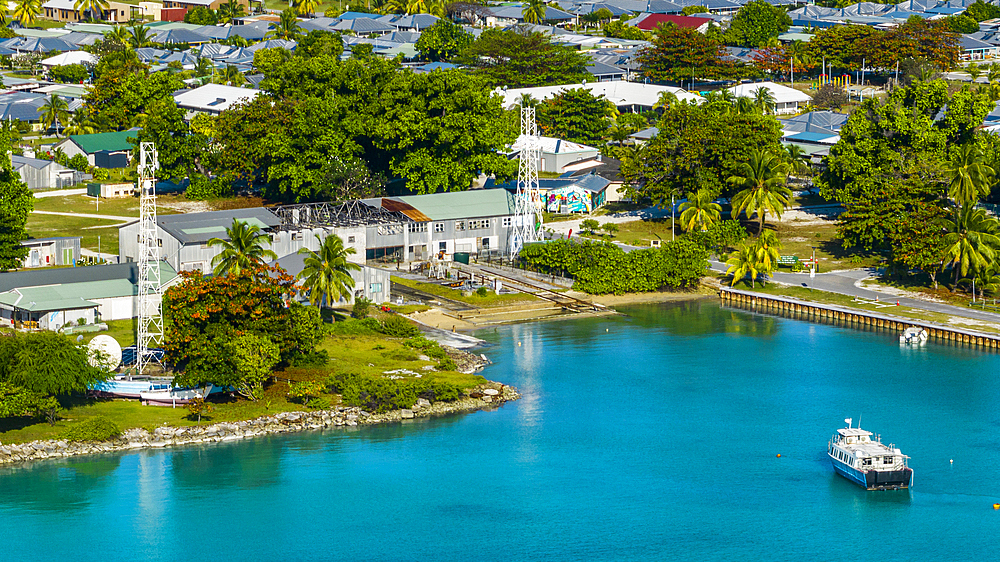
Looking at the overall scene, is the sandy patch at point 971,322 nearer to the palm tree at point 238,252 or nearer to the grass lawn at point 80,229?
the palm tree at point 238,252

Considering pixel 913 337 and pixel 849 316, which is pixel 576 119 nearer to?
pixel 849 316

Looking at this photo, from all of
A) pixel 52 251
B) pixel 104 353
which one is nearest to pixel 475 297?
pixel 104 353

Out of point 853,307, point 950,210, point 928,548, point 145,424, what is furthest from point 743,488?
point 950,210

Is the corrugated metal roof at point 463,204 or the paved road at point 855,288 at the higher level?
the corrugated metal roof at point 463,204

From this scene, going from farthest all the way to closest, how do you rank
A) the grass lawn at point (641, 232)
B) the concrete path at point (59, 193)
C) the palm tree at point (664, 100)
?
the palm tree at point (664, 100) < the concrete path at point (59, 193) < the grass lawn at point (641, 232)

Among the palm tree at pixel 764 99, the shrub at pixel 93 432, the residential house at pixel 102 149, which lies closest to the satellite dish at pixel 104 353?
the shrub at pixel 93 432

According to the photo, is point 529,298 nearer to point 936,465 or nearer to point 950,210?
point 950,210
